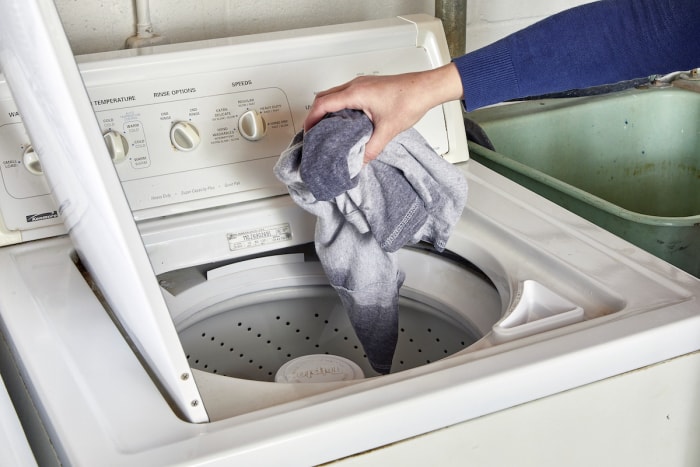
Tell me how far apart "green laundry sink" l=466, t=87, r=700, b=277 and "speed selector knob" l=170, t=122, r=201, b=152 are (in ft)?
2.46

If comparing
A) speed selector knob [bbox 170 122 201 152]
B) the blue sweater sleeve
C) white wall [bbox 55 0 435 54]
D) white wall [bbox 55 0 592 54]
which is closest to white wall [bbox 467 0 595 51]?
white wall [bbox 55 0 592 54]

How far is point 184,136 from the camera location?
1.25 m

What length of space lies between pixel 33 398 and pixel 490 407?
0.52m

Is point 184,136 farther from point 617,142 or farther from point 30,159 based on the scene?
point 617,142

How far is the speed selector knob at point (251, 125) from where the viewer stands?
128 cm

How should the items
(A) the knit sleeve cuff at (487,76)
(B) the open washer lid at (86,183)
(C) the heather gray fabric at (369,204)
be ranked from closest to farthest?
(B) the open washer lid at (86,183), (C) the heather gray fabric at (369,204), (A) the knit sleeve cuff at (487,76)

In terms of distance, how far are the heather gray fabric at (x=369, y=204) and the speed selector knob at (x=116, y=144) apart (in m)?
0.27

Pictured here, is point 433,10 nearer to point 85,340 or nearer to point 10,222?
point 10,222

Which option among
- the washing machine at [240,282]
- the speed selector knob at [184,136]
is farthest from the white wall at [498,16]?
the speed selector knob at [184,136]

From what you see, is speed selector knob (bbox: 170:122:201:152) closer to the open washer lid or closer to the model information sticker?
the model information sticker

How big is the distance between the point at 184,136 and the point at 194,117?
37 millimetres

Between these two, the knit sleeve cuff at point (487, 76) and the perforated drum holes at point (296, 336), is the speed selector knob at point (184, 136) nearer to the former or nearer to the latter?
the perforated drum holes at point (296, 336)

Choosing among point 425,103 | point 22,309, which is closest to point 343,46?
point 425,103

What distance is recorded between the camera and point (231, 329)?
54.2 inches
